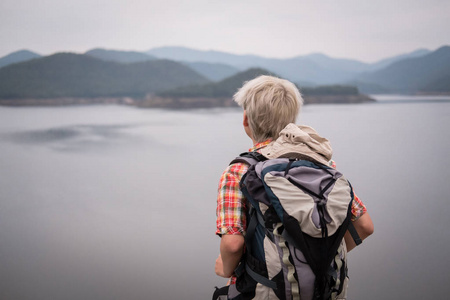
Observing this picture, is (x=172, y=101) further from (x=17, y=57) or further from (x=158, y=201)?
(x=158, y=201)

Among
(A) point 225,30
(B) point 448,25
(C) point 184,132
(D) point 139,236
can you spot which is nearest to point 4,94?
(C) point 184,132

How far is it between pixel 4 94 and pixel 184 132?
1.75 metres

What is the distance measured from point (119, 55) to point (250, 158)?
332 cm

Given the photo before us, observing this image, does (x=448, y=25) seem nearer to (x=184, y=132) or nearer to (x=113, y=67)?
(x=184, y=132)

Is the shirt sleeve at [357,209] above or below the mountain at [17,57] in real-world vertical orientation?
below

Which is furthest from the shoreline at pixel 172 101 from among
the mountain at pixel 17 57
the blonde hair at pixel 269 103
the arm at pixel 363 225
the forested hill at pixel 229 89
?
the arm at pixel 363 225

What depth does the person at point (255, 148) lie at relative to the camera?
3.11 ft

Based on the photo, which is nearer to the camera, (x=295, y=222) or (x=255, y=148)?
(x=295, y=222)

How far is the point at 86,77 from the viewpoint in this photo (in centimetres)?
382

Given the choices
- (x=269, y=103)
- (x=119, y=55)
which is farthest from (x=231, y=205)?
(x=119, y=55)

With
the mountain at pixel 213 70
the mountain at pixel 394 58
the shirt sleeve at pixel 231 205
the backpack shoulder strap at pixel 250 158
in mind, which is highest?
the mountain at pixel 213 70

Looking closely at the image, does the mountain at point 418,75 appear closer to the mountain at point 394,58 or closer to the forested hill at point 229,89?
the mountain at point 394,58

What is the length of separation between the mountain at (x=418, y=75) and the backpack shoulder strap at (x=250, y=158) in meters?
3.07

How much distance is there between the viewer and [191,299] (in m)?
2.12
